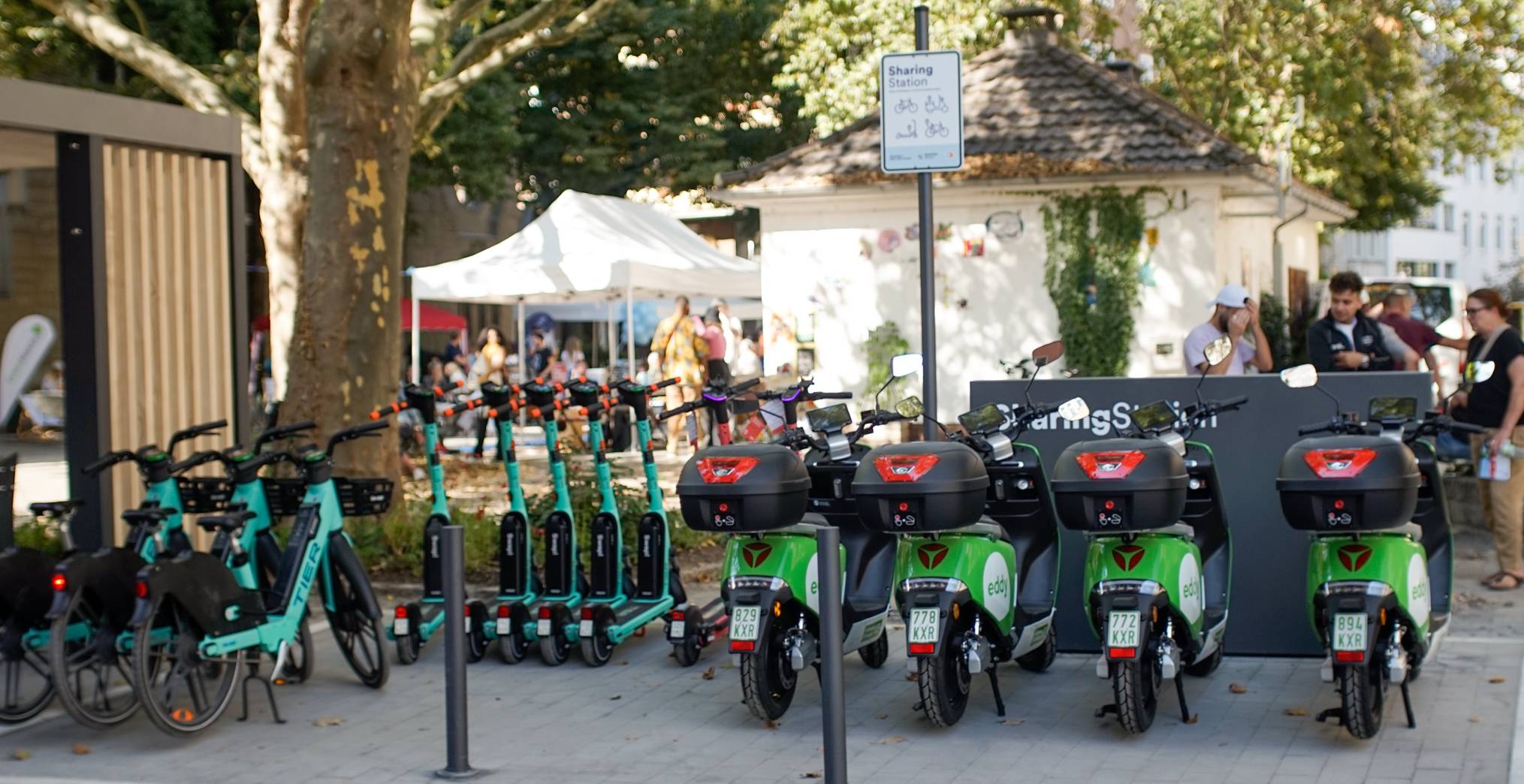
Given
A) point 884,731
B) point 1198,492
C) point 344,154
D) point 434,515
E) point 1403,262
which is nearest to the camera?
point 884,731

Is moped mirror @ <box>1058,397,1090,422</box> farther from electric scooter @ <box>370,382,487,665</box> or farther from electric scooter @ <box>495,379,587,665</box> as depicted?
electric scooter @ <box>370,382,487,665</box>

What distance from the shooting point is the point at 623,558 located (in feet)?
27.9

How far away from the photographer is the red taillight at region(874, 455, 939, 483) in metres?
6.47

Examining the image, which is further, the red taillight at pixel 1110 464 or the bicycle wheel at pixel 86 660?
the bicycle wheel at pixel 86 660

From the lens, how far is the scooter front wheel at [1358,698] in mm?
6082

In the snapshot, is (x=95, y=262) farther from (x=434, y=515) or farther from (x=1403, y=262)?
(x=1403, y=262)

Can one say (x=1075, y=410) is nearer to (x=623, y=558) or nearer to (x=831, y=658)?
(x=831, y=658)

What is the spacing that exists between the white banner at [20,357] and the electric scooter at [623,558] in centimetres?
324

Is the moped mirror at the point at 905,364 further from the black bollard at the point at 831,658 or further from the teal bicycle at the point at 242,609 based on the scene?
the teal bicycle at the point at 242,609

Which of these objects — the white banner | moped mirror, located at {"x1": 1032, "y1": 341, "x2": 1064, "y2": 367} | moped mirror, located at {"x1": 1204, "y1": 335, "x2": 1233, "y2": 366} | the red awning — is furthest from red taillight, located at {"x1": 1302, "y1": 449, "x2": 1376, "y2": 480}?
the red awning

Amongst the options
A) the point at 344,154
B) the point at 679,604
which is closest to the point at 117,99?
the point at 344,154

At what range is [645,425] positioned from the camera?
8445 millimetres

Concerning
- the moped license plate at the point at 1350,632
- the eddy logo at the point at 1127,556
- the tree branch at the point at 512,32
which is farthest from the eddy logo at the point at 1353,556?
the tree branch at the point at 512,32

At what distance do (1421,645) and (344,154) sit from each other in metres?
7.33
